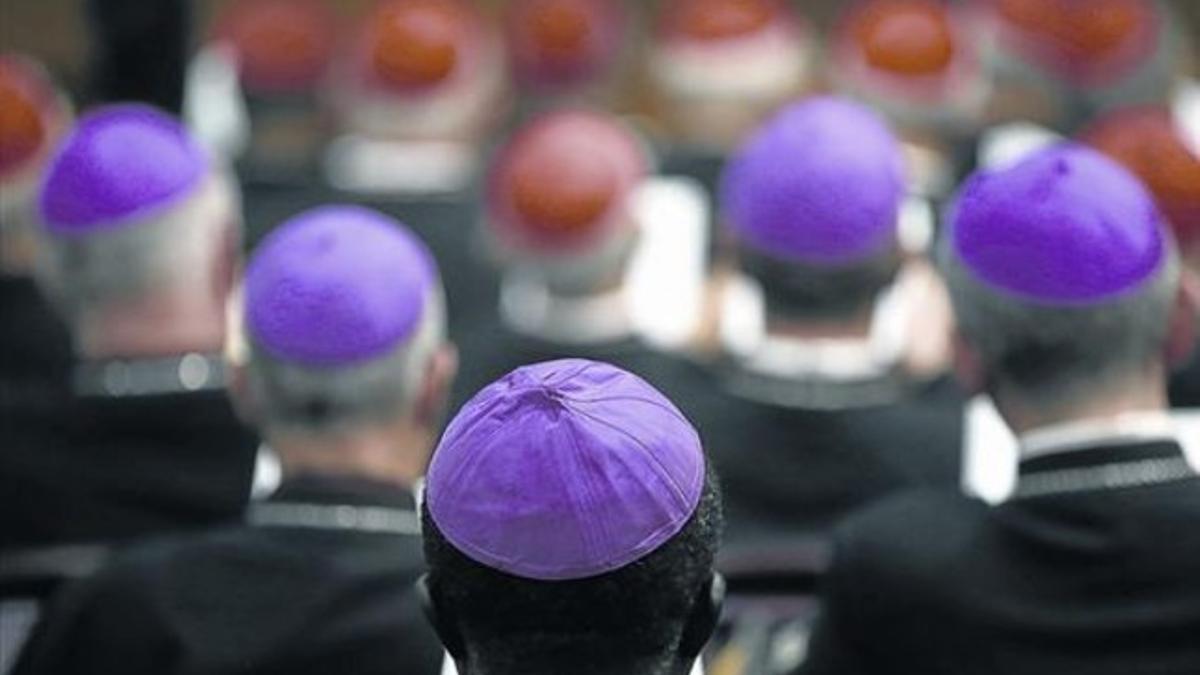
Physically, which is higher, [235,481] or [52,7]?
[235,481]

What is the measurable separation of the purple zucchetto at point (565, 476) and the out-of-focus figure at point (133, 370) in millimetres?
1477

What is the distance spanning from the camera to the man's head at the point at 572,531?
6.42 ft

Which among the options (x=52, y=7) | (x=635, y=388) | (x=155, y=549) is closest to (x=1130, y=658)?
(x=635, y=388)

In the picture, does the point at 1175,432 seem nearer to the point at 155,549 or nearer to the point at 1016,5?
the point at 155,549

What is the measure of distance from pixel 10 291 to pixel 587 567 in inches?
110

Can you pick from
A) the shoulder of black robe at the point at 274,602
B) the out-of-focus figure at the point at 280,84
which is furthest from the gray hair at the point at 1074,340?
the out-of-focus figure at the point at 280,84

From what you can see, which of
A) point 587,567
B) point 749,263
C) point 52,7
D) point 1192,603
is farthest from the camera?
point 52,7

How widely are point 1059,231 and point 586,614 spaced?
109 cm

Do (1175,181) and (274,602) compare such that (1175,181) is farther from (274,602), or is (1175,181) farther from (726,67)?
(726,67)

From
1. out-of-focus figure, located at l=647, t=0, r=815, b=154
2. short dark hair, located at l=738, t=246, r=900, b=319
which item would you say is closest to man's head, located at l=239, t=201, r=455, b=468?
short dark hair, located at l=738, t=246, r=900, b=319

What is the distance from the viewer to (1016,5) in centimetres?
647

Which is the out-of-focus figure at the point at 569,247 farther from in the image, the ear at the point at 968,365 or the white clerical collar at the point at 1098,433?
the white clerical collar at the point at 1098,433

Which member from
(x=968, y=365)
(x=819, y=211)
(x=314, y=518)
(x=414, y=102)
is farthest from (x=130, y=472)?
(x=414, y=102)

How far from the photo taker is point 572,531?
1967mm
